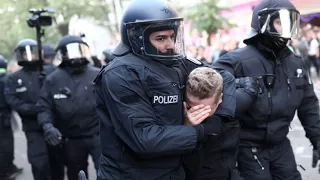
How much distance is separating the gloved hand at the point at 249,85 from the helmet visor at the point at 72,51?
2.25 metres

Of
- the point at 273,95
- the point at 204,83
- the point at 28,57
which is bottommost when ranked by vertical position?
the point at 28,57

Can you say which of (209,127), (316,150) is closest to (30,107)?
(316,150)

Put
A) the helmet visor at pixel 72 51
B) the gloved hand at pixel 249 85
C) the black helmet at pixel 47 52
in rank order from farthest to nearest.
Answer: the black helmet at pixel 47 52, the helmet visor at pixel 72 51, the gloved hand at pixel 249 85

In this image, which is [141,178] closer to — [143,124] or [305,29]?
[143,124]

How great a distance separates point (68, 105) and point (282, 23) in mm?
2417

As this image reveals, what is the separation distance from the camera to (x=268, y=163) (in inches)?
129

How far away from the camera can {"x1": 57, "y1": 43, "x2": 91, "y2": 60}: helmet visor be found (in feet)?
15.8

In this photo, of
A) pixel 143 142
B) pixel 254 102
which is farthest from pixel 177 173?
pixel 254 102

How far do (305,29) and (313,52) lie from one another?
5.24 feet

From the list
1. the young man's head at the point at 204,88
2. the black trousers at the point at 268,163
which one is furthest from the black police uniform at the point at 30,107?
the young man's head at the point at 204,88

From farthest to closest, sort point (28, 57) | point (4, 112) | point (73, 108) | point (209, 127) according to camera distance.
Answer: point (4, 112) → point (28, 57) → point (73, 108) → point (209, 127)

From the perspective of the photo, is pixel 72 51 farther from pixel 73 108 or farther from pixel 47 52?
pixel 47 52

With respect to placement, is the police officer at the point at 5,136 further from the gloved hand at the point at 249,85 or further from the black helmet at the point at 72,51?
the gloved hand at the point at 249,85

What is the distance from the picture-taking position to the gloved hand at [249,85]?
2992 mm
